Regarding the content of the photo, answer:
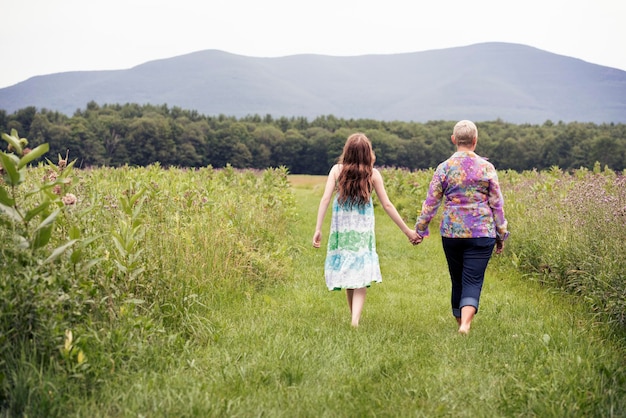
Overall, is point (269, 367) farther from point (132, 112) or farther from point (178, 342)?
point (132, 112)

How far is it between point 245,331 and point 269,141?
76662mm

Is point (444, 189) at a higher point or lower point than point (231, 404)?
higher

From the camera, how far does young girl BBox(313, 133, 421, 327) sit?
5.86 m

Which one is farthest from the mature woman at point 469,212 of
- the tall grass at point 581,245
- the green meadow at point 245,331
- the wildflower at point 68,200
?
the wildflower at point 68,200

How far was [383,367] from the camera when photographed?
448cm

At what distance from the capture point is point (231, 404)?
360cm

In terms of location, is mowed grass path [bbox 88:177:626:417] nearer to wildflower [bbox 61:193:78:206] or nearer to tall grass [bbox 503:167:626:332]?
tall grass [bbox 503:167:626:332]

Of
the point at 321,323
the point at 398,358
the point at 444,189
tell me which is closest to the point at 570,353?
the point at 398,358

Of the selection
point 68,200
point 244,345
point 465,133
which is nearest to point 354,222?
point 465,133

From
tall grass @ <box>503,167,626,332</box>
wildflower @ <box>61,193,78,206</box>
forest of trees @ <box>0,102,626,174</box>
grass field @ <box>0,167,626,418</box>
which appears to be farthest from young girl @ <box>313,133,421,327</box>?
forest of trees @ <box>0,102,626,174</box>

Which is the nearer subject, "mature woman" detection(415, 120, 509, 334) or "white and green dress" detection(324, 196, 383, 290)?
"mature woman" detection(415, 120, 509, 334)

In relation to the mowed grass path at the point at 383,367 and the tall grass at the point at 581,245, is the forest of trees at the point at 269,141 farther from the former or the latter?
the mowed grass path at the point at 383,367

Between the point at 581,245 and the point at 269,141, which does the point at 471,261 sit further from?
the point at 269,141

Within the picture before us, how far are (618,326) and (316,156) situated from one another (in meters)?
77.5
